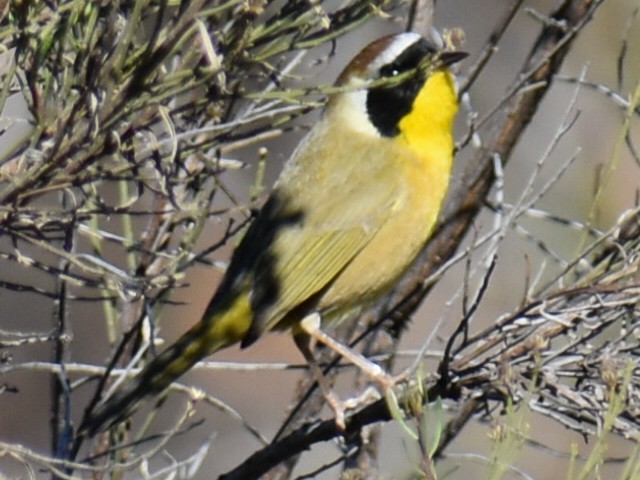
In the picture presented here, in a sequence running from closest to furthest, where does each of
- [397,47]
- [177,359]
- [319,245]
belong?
[177,359]
[397,47]
[319,245]

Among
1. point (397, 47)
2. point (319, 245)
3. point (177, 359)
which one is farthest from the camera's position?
point (319, 245)

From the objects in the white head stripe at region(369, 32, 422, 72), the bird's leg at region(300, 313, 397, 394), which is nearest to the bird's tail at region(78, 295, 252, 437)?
A: the bird's leg at region(300, 313, 397, 394)

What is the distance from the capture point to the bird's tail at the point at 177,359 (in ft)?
8.95

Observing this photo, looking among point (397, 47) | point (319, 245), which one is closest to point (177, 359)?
point (319, 245)

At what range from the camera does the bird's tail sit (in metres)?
2.73

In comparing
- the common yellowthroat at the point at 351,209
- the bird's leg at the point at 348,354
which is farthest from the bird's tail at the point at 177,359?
the bird's leg at the point at 348,354

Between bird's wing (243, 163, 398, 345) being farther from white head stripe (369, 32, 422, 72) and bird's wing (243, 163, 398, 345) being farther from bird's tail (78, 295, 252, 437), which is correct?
white head stripe (369, 32, 422, 72)

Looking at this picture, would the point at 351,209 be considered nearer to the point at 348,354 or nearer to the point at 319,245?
the point at 319,245

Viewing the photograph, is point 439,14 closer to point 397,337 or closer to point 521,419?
point 397,337

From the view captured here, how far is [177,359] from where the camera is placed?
2.96 m

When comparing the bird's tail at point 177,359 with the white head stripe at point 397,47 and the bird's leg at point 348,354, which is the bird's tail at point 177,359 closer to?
the bird's leg at point 348,354

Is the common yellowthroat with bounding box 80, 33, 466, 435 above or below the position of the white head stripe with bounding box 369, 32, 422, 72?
below

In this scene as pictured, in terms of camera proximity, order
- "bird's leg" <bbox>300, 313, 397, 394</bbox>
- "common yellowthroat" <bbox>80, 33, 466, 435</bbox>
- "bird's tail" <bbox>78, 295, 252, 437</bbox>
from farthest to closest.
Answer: "common yellowthroat" <bbox>80, 33, 466, 435</bbox>
"bird's leg" <bbox>300, 313, 397, 394</bbox>
"bird's tail" <bbox>78, 295, 252, 437</bbox>

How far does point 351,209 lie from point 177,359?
0.73 meters
